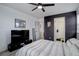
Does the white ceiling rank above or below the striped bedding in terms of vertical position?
above

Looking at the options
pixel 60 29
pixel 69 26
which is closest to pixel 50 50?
pixel 60 29

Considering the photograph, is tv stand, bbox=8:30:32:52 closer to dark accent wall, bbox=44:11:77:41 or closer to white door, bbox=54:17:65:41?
dark accent wall, bbox=44:11:77:41

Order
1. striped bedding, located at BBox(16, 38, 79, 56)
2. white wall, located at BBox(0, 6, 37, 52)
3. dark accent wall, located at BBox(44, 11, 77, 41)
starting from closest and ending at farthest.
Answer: striped bedding, located at BBox(16, 38, 79, 56) < white wall, located at BBox(0, 6, 37, 52) < dark accent wall, located at BBox(44, 11, 77, 41)

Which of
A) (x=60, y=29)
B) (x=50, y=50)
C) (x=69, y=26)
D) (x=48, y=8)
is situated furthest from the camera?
(x=48, y=8)

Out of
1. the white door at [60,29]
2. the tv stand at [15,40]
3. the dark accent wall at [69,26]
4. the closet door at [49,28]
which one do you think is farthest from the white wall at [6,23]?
the white door at [60,29]

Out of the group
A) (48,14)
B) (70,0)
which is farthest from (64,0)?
(48,14)

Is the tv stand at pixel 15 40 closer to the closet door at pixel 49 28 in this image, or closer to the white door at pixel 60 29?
the closet door at pixel 49 28

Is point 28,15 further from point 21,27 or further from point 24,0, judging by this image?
point 24,0

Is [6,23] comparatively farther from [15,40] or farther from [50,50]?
[50,50]

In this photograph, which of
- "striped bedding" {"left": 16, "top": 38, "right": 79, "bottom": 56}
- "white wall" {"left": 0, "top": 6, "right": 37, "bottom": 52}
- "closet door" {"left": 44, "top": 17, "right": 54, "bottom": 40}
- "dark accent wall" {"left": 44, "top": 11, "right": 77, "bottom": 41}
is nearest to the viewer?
"striped bedding" {"left": 16, "top": 38, "right": 79, "bottom": 56}

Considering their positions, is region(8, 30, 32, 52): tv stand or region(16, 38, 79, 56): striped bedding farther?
region(8, 30, 32, 52): tv stand

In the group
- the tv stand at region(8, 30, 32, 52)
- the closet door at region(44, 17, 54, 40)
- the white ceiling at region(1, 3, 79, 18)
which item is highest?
the white ceiling at region(1, 3, 79, 18)

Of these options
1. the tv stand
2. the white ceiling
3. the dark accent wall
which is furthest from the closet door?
the tv stand

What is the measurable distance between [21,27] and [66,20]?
2.14 m
